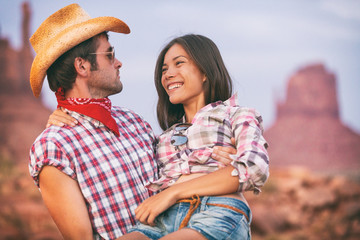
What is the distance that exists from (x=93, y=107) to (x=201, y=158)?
0.91 m

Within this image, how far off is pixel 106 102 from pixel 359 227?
22.3 m

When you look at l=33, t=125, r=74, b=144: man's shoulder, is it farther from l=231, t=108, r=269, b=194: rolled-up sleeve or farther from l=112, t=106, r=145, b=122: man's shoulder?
l=231, t=108, r=269, b=194: rolled-up sleeve

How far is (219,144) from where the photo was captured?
9.91ft

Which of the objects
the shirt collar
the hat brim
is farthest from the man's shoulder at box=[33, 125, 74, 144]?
the shirt collar

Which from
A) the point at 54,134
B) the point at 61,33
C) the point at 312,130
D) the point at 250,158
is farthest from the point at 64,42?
the point at 312,130

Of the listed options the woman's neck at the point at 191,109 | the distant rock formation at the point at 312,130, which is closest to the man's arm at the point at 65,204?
the woman's neck at the point at 191,109

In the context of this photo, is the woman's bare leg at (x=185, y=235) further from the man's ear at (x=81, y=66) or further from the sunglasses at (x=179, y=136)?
the man's ear at (x=81, y=66)

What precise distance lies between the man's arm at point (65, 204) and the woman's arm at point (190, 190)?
1.18 ft

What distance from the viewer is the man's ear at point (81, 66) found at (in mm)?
3352

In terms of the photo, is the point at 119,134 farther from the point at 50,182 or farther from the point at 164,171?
the point at 50,182

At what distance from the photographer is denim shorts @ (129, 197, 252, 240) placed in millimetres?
2578

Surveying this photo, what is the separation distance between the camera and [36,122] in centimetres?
3344

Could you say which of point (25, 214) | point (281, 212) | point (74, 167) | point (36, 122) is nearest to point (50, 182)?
point (74, 167)

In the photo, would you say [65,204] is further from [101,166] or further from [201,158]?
[201,158]
